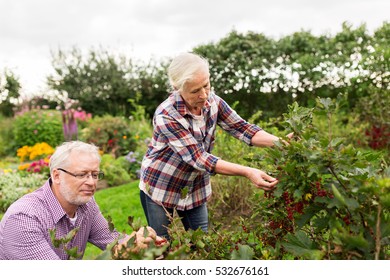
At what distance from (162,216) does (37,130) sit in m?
9.65

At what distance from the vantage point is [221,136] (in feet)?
18.9

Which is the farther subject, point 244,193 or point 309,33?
point 309,33

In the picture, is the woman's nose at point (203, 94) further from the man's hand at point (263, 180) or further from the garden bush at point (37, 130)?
the garden bush at point (37, 130)

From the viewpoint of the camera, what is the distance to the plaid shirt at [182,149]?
2689mm

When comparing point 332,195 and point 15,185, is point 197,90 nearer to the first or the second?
point 332,195

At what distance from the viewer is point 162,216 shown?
305cm

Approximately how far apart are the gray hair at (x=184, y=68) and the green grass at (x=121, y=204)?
292cm

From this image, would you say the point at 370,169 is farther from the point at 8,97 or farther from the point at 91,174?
the point at 8,97

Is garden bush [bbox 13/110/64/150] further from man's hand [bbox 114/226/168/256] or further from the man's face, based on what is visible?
man's hand [bbox 114/226/168/256]

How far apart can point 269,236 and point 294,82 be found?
10.6 m

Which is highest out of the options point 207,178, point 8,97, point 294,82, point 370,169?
point 370,169

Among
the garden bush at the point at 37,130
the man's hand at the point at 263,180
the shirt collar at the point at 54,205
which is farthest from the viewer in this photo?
the garden bush at the point at 37,130

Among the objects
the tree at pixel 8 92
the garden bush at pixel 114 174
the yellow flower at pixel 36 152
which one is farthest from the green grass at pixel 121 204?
the tree at pixel 8 92
